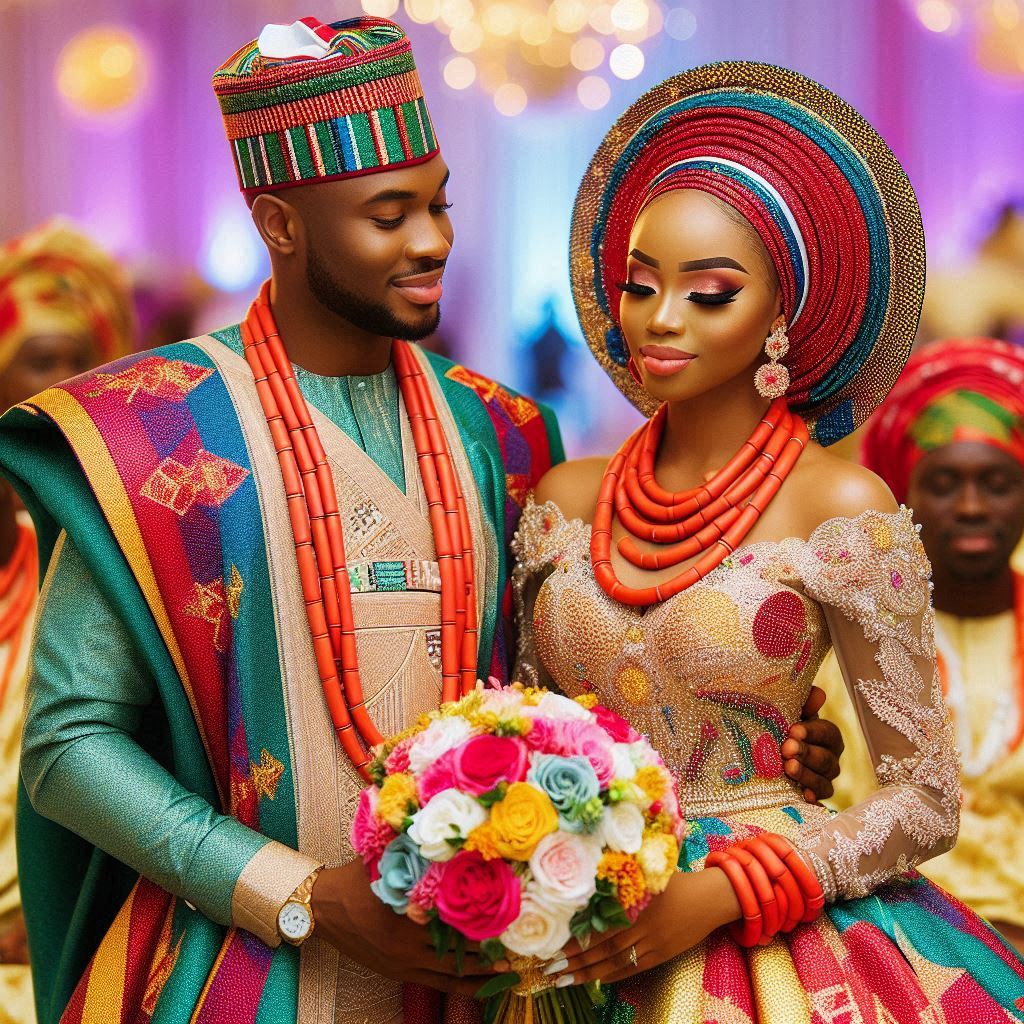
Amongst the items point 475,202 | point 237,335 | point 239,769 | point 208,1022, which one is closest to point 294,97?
point 237,335

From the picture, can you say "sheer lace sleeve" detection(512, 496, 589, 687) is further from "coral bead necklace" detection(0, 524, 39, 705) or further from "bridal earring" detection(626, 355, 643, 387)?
"coral bead necklace" detection(0, 524, 39, 705)

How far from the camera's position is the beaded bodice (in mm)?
2557

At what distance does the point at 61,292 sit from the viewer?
529 centimetres

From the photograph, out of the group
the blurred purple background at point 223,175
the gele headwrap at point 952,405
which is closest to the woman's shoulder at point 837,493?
the gele headwrap at point 952,405

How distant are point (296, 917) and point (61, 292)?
3343mm

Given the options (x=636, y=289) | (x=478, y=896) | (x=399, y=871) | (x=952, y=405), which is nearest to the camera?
(x=478, y=896)

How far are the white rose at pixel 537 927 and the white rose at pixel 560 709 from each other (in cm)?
26

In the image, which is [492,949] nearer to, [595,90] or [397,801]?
[397,801]

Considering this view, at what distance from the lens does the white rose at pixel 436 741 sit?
7.41ft

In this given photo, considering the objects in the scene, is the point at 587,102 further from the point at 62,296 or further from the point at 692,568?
the point at 692,568

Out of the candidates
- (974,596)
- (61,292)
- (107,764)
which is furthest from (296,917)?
(61,292)

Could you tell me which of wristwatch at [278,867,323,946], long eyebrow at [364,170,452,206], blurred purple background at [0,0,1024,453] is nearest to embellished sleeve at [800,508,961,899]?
wristwatch at [278,867,323,946]

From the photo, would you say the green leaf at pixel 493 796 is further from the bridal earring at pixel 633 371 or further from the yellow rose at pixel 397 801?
the bridal earring at pixel 633 371

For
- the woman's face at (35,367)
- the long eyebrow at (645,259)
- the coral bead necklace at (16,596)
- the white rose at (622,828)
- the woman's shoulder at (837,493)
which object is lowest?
the coral bead necklace at (16,596)
